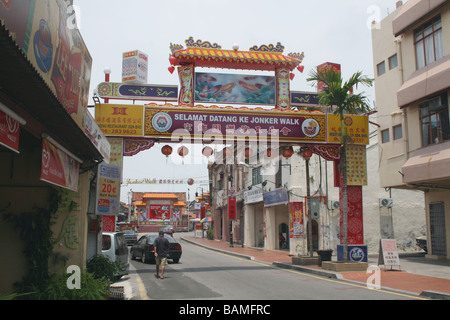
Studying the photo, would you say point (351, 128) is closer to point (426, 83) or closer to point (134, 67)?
point (426, 83)

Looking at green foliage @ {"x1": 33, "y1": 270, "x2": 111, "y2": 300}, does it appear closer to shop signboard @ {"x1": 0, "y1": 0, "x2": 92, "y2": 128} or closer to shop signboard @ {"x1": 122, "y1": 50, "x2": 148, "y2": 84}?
shop signboard @ {"x1": 0, "y1": 0, "x2": 92, "y2": 128}

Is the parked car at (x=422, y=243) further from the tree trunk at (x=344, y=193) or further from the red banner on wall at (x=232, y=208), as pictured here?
the red banner on wall at (x=232, y=208)

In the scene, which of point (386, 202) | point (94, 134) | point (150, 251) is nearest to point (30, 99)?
point (94, 134)

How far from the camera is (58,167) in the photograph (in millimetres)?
8031

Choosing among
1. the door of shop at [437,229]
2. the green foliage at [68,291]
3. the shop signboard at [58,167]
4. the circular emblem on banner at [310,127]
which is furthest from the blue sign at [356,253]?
the shop signboard at [58,167]

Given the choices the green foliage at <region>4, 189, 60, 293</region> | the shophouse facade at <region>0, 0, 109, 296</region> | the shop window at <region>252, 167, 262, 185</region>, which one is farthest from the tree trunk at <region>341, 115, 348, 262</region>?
the shop window at <region>252, 167, 262, 185</region>

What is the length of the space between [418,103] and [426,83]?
1.31 metres

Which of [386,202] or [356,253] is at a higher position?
[386,202]

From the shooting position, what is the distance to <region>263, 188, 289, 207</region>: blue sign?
28297 millimetres

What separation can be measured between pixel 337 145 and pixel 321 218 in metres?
8.49

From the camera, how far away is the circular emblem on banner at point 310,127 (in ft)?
60.0

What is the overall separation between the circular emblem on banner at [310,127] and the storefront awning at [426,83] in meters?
5.98
